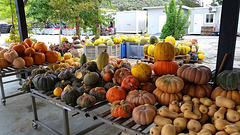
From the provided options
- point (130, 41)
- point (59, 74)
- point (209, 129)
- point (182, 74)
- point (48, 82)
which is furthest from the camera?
point (130, 41)

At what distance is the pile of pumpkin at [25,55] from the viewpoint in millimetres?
4160

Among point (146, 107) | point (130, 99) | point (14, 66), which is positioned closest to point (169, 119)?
point (146, 107)

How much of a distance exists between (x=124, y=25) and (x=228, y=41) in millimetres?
25237

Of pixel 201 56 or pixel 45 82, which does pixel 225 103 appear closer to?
pixel 45 82

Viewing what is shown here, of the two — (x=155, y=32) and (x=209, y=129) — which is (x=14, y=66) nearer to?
(x=209, y=129)

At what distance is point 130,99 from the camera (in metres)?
2.19

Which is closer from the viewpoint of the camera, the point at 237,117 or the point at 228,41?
the point at 237,117

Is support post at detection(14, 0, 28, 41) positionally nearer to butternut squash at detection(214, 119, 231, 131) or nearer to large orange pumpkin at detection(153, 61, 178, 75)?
large orange pumpkin at detection(153, 61, 178, 75)

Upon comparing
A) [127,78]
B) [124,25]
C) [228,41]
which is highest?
[124,25]

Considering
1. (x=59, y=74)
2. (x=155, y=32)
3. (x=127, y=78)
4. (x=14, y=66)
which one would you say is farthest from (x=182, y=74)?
(x=155, y=32)

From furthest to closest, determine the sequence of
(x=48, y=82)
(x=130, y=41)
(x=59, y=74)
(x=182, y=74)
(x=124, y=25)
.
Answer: (x=124, y=25) → (x=130, y=41) → (x=59, y=74) → (x=48, y=82) → (x=182, y=74)

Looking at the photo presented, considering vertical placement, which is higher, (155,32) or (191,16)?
(191,16)

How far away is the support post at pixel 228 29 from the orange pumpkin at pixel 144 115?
57.6 inches

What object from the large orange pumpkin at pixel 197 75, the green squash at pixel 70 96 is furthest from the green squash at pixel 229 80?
the green squash at pixel 70 96
